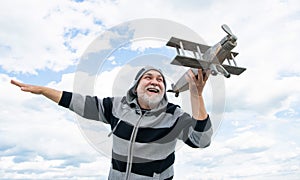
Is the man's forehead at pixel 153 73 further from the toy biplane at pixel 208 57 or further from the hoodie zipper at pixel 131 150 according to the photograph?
the hoodie zipper at pixel 131 150

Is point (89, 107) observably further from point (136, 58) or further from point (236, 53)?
point (236, 53)

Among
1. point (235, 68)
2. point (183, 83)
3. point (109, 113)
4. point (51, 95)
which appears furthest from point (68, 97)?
point (235, 68)

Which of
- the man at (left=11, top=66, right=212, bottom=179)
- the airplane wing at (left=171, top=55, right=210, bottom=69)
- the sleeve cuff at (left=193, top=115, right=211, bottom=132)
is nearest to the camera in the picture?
the sleeve cuff at (left=193, top=115, right=211, bottom=132)

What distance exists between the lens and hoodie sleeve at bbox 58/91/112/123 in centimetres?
414

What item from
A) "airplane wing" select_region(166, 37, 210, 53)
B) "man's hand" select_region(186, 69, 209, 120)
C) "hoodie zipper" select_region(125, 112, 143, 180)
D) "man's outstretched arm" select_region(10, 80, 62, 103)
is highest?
"airplane wing" select_region(166, 37, 210, 53)

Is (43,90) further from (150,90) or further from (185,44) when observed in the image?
(185,44)

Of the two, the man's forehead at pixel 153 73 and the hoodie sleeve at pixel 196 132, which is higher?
the man's forehead at pixel 153 73

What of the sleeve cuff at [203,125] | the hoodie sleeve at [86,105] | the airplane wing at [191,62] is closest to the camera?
the sleeve cuff at [203,125]

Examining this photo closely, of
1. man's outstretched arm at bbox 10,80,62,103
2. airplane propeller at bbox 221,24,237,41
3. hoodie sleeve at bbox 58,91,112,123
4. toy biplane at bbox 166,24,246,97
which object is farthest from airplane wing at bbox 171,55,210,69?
man's outstretched arm at bbox 10,80,62,103

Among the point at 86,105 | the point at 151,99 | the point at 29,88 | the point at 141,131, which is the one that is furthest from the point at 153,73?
the point at 29,88

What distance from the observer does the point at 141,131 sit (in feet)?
12.7

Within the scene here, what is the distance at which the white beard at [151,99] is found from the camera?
155 inches

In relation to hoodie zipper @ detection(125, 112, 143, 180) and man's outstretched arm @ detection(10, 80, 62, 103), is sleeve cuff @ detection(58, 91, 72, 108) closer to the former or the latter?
man's outstretched arm @ detection(10, 80, 62, 103)

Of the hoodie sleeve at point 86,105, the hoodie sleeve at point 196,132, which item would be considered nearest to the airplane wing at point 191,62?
the hoodie sleeve at point 196,132
